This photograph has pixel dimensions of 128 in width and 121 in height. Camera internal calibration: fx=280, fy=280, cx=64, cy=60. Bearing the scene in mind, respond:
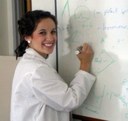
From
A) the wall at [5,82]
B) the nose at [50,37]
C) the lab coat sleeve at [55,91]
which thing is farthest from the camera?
the wall at [5,82]

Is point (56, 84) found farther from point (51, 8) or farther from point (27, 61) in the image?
point (51, 8)

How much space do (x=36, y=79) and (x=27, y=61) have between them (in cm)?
16

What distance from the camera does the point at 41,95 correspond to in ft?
4.71

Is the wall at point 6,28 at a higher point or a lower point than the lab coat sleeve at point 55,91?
higher

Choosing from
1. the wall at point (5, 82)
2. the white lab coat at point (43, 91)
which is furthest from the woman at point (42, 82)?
the wall at point (5, 82)

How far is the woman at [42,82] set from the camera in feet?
4.66

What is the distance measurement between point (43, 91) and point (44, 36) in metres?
0.30

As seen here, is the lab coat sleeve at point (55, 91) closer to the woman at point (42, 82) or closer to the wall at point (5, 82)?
the woman at point (42, 82)

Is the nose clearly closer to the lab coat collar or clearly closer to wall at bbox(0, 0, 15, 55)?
the lab coat collar

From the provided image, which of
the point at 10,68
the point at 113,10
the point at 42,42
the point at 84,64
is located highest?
the point at 113,10

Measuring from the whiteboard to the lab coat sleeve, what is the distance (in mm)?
115

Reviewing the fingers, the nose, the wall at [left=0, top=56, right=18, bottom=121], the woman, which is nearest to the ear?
the woman

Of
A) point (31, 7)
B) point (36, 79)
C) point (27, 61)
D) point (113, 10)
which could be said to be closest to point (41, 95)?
point (36, 79)

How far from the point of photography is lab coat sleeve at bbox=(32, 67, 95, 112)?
1405 mm
